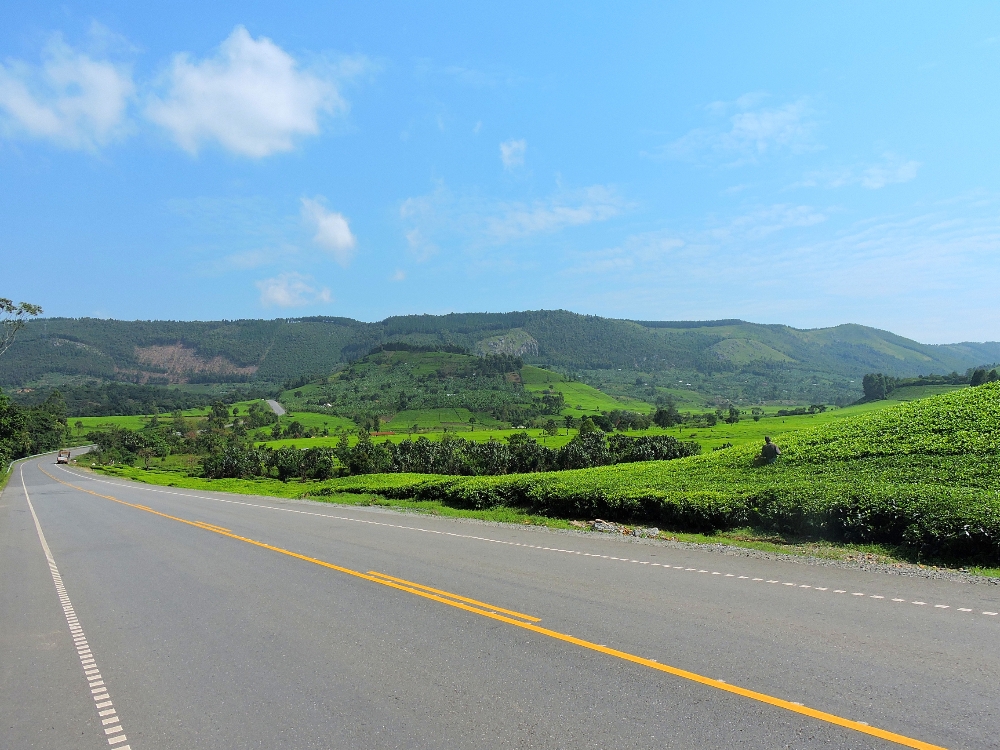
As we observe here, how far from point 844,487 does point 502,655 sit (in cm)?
1037

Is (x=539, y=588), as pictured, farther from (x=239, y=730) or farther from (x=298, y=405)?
(x=298, y=405)

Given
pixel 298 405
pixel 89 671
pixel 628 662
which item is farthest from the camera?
pixel 298 405

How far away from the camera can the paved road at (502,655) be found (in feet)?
16.3

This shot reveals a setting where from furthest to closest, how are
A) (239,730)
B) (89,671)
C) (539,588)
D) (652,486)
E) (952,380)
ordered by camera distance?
(952,380)
(652,486)
(539,588)
(89,671)
(239,730)

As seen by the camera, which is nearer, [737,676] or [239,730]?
[239,730]

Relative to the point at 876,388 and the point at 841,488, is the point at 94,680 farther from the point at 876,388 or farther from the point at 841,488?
the point at 876,388

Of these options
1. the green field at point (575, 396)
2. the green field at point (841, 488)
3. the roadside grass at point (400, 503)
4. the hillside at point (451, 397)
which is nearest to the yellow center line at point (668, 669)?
the green field at point (841, 488)

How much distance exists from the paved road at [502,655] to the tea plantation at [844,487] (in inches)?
85.6

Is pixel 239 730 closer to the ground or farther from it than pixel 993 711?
closer to the ground

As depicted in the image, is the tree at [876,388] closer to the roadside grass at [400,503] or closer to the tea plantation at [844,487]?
the tea plantation at [844,487]

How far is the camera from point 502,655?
6.67 metres

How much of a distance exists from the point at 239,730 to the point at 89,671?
10.2 feet

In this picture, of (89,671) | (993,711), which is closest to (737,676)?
(993,711)

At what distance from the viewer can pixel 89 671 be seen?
694 centimetres
